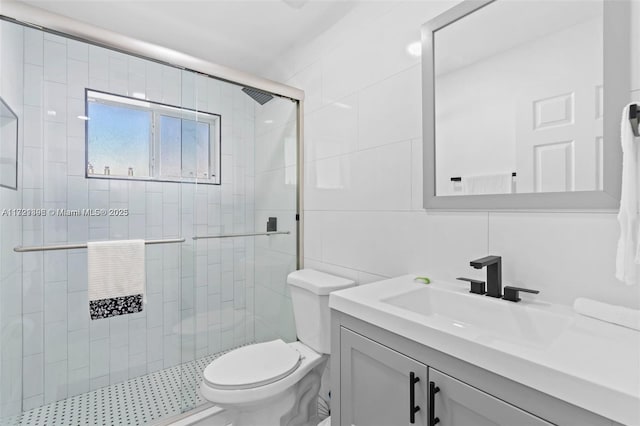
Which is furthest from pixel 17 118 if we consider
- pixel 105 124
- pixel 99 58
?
pixel 99 58

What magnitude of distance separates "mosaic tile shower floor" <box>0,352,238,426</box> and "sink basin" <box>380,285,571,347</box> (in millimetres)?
1343

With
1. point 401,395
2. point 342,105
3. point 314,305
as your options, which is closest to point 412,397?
point 401,395

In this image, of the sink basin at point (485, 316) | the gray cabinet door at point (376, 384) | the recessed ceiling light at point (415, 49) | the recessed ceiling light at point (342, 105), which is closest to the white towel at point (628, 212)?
the sink basin at point (485, 316)

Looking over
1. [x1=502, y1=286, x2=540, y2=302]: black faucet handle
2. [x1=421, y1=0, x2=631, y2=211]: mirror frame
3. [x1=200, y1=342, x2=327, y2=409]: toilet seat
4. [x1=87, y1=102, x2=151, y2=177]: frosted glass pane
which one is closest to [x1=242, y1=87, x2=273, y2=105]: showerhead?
[x1=87, y1=102, x2=151, y2=177]: frosted glass pane

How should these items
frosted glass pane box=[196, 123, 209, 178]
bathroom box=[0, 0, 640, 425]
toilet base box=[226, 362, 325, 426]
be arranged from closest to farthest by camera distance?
bathroom box=[0, 0, 640, 425]
toilet base box=[226, 362, 325, 426]
frosted glass pane box=[196, 123, 209, 178]

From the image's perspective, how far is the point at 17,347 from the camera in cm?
134

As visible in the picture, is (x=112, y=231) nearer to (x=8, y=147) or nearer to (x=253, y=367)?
(x=8, y=147)

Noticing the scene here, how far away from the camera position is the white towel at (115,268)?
1483 mm

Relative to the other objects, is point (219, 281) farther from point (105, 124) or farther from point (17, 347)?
point (105, 124)

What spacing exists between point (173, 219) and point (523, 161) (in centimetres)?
171

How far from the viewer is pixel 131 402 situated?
1.66 m

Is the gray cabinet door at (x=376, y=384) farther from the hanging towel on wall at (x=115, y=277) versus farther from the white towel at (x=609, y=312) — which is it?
the hanging towel on wall at (x=115, y=277)

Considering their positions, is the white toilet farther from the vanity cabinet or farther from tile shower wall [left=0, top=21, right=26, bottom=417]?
tile shower wall [left=0, top=21, right=26, bottom=417]

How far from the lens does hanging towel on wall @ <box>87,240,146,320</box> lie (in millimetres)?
1485
